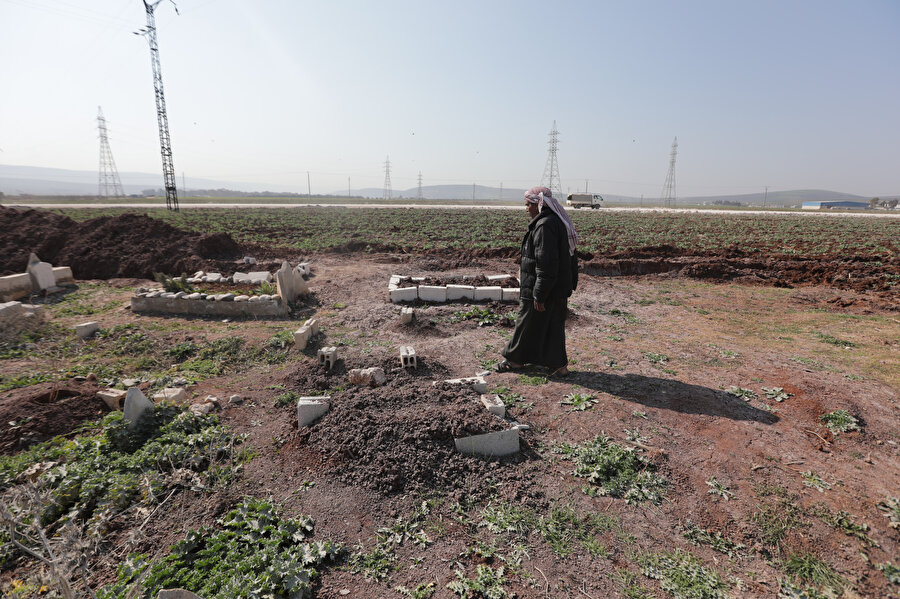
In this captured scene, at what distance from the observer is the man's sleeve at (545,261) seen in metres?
5.05

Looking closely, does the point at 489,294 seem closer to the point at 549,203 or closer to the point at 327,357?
the point at 549,203

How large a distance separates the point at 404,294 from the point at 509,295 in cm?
245

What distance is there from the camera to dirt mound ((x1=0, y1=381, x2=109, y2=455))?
402cm

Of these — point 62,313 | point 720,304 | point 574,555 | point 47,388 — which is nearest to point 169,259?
point 62,313

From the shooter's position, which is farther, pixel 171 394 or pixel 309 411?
pixel 171 394

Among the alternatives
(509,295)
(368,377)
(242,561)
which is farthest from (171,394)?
(509,295)

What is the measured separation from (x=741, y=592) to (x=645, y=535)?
2.02ft

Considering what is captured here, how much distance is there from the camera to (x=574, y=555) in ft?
9.37

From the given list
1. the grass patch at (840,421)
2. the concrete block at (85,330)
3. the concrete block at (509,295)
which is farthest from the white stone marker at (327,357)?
the grass patch at (840,421)

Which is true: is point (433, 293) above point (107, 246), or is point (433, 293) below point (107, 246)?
below

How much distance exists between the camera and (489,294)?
9.11 meters

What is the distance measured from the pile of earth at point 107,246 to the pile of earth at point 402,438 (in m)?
9.22

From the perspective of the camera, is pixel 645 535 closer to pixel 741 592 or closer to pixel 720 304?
pixel 741 592

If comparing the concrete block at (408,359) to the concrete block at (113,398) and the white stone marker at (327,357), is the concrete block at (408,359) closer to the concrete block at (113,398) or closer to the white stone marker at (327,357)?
the white stone marker at (327,357)
